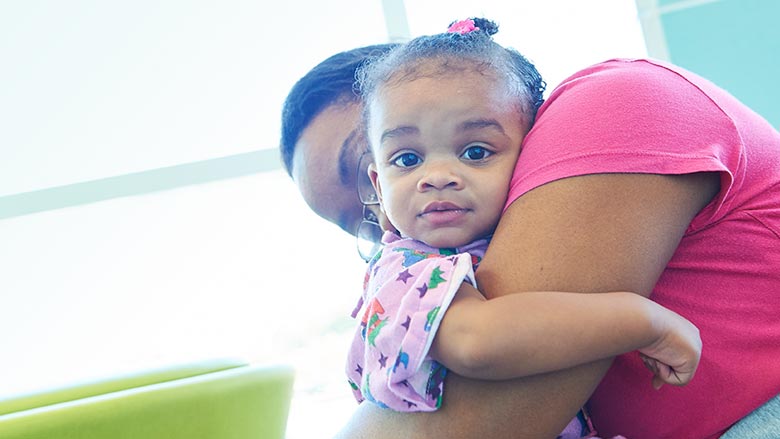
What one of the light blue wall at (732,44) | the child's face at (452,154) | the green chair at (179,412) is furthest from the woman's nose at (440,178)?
the light blue wall at (732,44)

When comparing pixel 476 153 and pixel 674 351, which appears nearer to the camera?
pixel 674 351

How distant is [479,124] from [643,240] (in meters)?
0.28

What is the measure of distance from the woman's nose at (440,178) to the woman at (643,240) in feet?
0.26

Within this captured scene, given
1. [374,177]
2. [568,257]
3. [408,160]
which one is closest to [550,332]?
[568,257]

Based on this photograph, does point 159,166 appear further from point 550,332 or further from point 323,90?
point 550,332

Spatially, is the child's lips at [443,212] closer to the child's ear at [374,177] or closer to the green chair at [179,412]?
the child's ear at [374,177]

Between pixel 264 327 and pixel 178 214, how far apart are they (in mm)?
727

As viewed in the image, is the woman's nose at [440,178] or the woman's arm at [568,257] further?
the woman's nose at [440,178]

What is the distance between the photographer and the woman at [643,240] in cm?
85

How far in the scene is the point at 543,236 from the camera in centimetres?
86

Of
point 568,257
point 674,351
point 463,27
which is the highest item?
point 463,27

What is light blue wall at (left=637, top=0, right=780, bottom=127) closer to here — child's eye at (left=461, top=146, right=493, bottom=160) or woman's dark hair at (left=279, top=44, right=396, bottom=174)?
woman's dark hair at (left=279, top=44, right=396, bottom=174)

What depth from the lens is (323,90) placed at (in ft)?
5.35

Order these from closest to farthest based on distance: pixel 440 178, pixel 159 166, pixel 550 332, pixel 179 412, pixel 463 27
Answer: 1. pixel 550 332
2. pixel 440 178
3. pixel 463 27
4. pixel 179 412
5. pixel 159 166
